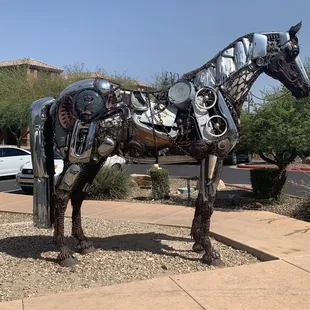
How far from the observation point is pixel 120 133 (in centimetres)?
512

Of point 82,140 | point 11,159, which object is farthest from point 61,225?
point 11,159

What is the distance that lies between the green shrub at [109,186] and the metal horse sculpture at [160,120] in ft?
18.4

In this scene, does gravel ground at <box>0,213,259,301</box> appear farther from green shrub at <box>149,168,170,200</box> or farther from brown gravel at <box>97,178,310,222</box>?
green shrub at <box>149,168,170,200</box>

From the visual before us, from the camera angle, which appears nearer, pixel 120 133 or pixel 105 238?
pixel 120 133

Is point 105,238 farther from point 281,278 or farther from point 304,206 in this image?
point 304,206

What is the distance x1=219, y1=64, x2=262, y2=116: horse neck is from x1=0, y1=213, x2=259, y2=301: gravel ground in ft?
6.49

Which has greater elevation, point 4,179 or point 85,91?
point 85,91

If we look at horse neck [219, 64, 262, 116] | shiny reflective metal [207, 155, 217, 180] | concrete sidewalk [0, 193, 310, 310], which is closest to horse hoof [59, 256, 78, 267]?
concrete sidewalk [0, 193, 310, 310]

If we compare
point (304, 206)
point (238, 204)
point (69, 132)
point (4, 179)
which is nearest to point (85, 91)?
point (69, 132)

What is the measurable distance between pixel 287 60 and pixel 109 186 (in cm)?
668

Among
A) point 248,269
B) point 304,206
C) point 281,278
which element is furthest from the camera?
point 304,206

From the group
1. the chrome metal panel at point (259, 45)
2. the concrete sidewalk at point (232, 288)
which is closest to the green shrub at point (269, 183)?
the concrete sidewalk at point (232, 288)

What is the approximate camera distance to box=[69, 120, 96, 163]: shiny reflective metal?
501 centimetres

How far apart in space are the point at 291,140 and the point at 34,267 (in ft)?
19.3
